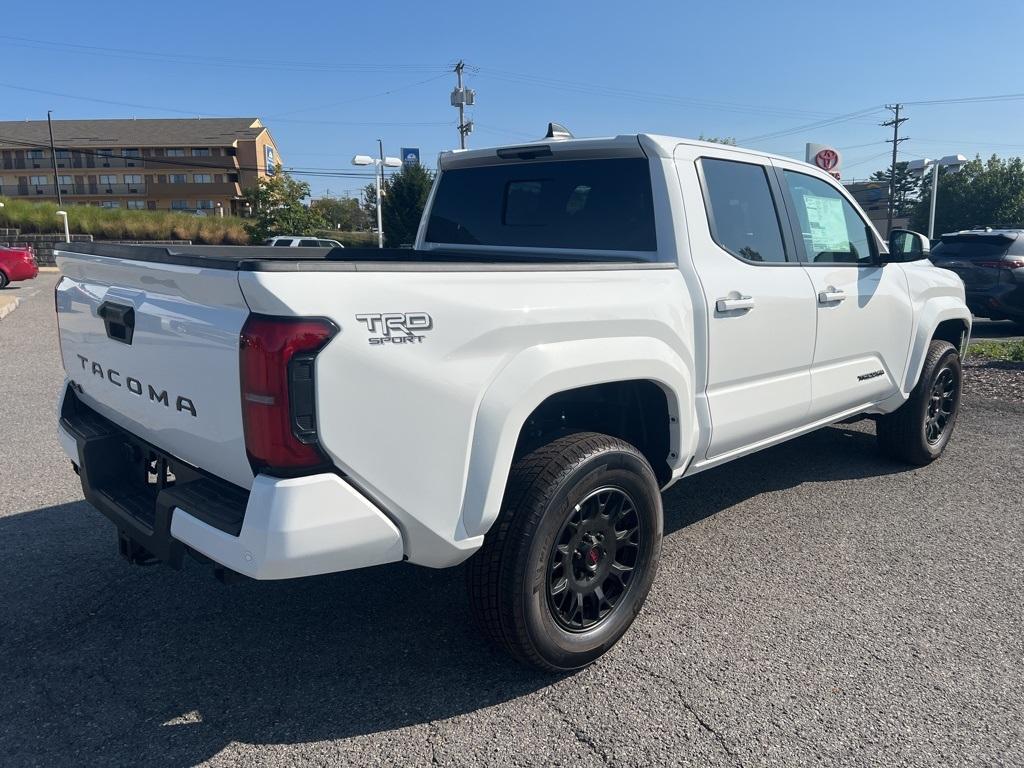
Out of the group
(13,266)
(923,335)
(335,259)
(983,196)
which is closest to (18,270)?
(13,266)

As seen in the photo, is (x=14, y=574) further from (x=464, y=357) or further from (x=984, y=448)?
(x=984, y=448)

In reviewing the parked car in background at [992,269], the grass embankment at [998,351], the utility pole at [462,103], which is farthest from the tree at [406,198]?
the grass embankment at [998,351]

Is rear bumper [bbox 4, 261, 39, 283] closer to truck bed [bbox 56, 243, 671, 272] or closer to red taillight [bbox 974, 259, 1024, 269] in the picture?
truck bed [bbox 56, 243, 671, 272]

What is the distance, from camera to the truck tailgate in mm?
2270

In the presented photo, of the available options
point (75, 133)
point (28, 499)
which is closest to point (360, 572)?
point (28, 499)

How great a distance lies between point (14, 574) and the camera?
3.72 meters

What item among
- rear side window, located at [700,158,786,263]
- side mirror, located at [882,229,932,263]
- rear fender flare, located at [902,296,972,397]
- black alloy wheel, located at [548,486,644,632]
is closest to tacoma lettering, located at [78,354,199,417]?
black alloy wheel, located at [548,486,644,632]

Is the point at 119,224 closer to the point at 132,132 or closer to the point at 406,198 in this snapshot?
the point at 406,198

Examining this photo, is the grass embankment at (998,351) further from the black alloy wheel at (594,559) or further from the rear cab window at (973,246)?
the black alloy wheel at (594,559)

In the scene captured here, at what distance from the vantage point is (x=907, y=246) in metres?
4.86

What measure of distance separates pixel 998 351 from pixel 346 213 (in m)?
86.1

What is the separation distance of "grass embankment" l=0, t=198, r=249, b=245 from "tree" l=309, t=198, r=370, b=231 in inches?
1684

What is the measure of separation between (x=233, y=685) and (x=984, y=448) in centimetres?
571

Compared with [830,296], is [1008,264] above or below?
below
